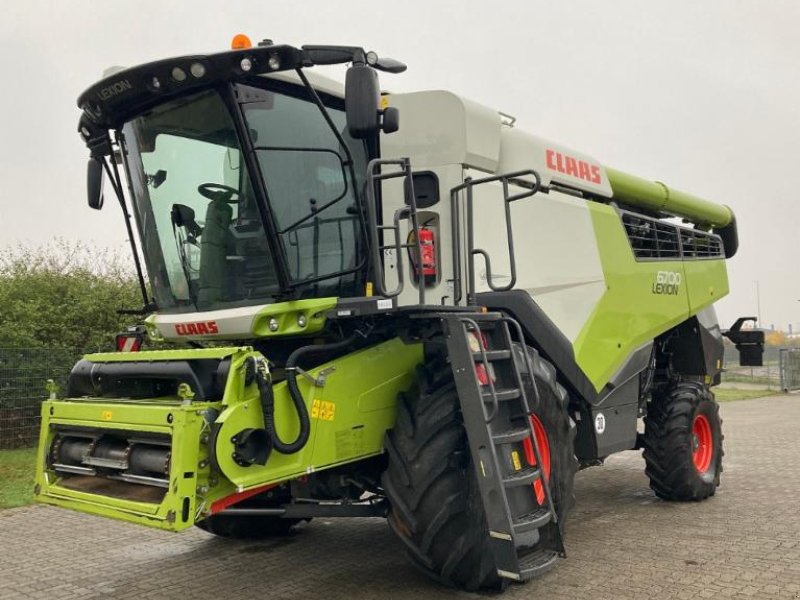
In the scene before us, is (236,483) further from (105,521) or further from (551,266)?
(105,521)

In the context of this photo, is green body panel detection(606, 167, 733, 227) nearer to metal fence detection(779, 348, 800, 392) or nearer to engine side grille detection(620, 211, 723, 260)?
A: engine side grille detection(620, 211, 723, 260)

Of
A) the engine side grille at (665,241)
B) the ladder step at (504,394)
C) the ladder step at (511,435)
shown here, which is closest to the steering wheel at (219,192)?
the ladder step at (504,394)

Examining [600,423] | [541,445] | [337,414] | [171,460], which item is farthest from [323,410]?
[600,423]

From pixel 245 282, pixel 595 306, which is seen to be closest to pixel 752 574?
pixel 595 306

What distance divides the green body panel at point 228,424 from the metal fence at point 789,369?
22.8 meters

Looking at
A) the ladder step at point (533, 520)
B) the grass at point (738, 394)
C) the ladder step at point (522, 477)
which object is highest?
the ladder step at point (522, 477)

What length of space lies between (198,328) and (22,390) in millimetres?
6808

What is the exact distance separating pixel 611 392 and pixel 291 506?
9.25 feet

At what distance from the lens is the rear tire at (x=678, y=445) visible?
6699 mm

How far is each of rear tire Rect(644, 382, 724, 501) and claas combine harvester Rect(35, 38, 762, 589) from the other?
1.88 metres

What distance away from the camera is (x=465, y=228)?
5.00 m

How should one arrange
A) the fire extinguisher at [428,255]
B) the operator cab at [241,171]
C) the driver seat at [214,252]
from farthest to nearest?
the fire extinguisher at [428,255] → the driver seat at [214,252] → the operator cab at [241,171]

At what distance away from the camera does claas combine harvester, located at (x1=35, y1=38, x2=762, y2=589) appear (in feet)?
12.6

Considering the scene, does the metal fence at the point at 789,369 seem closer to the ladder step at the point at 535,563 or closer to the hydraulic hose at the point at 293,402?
the ladder step at the point at 535,563
